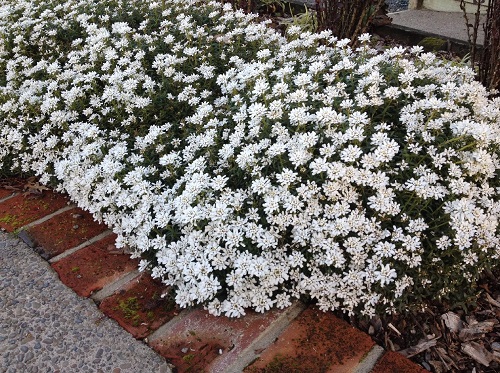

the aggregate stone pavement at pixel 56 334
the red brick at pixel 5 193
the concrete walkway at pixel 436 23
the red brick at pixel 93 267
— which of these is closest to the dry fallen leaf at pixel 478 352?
the aggregate stone pavement at pixel 56 334

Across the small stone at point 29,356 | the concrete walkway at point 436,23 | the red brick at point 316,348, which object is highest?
the concrete walkway at point 436,23

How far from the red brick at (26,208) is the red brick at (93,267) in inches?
17.4

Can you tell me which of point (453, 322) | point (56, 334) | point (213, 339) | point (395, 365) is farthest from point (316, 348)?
point (56, 334)

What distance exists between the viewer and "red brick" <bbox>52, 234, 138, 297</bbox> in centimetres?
206

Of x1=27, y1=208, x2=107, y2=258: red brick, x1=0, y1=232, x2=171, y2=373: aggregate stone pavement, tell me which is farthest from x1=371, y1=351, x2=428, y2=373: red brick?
x1=27, y1=208, x2=107, y2=258: red brick

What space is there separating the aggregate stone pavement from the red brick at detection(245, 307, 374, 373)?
37cm

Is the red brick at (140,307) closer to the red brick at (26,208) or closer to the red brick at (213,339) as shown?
the red brick at (213,339)

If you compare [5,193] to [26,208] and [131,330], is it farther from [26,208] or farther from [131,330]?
[131,330]

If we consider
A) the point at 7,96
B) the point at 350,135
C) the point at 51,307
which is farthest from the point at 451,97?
the point at 7,96

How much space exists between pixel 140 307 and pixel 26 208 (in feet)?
3.50

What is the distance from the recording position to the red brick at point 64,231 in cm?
230

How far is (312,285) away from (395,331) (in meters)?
0.38

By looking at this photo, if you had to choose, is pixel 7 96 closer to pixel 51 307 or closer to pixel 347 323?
pixel 51 307

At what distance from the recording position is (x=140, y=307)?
1950 millimetres
